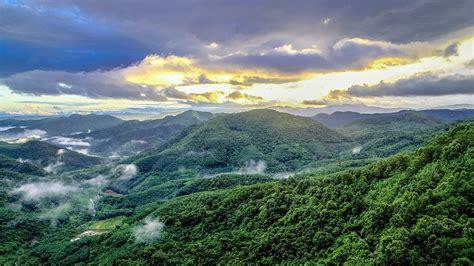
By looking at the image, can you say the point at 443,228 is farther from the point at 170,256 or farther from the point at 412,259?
the point at 170,256

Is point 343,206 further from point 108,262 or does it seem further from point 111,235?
point 111,235

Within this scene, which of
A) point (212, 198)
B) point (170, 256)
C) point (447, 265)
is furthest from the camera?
point (212, 198)

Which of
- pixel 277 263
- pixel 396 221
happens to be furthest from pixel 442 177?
pixel 277 263

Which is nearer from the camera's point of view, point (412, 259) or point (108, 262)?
point (412, 259)

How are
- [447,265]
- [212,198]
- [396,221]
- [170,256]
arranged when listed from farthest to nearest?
1. [212,198]
2. [170,256]
3. [396,221]
4. [447,265]

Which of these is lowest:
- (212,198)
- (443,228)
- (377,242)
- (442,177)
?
(212,198)

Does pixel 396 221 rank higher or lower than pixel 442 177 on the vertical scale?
lower
